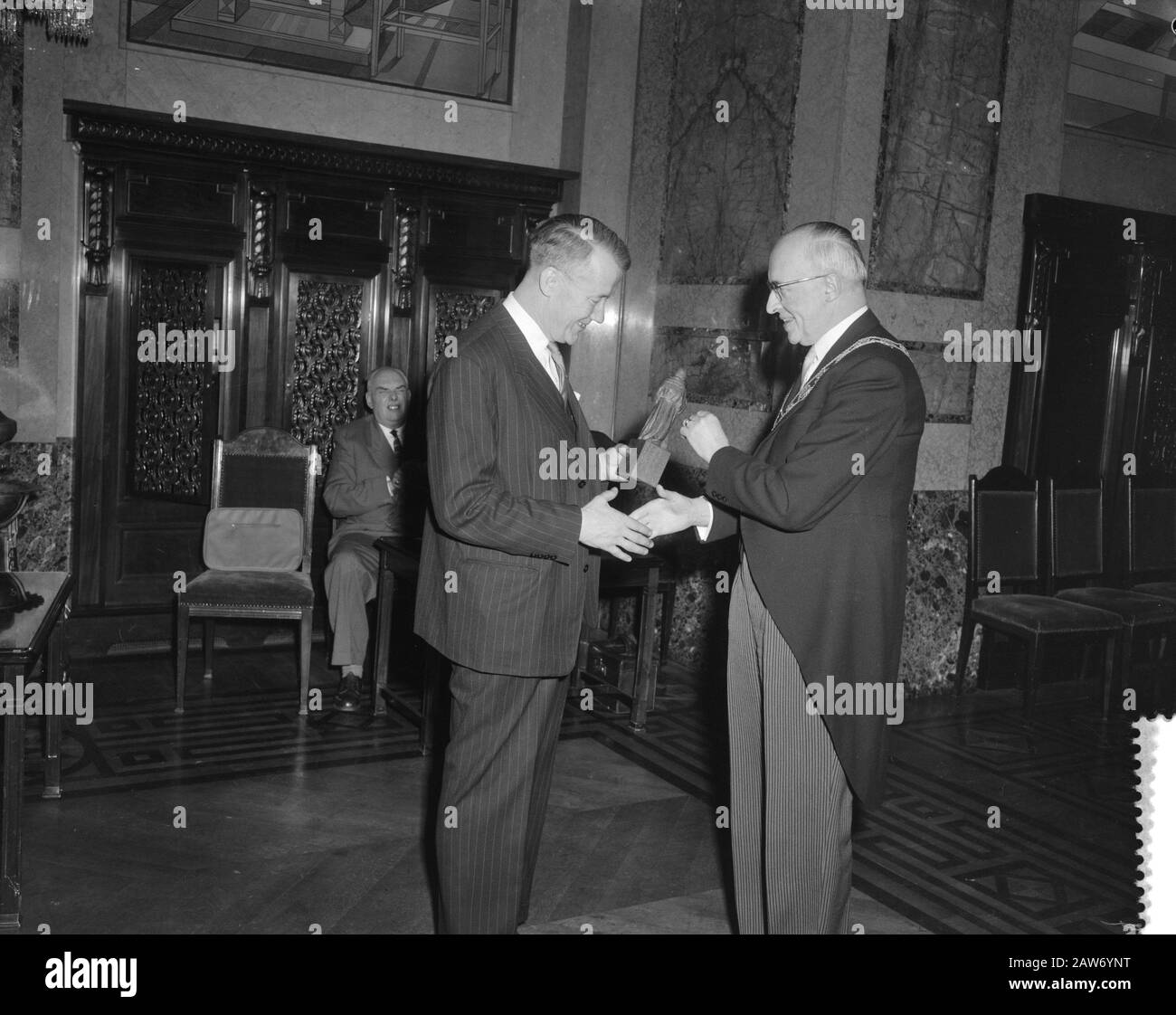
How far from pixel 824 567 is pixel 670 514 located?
46 cm

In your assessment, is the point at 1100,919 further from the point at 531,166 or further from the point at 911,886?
the point at 531,166

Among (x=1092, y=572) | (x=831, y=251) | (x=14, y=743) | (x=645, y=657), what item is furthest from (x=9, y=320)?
(x=1092, y=572)

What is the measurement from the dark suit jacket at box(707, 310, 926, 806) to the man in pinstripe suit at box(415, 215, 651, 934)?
12.6 inches

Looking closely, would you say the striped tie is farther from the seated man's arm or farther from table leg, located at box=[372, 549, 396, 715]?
the seated man's arm

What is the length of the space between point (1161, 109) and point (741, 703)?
729cm

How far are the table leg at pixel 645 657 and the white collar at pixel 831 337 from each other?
2.47 metres

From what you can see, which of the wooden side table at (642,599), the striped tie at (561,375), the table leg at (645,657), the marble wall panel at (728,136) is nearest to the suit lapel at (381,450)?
the wooden side table at (642,599)

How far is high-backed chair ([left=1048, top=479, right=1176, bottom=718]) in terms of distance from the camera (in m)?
5.52

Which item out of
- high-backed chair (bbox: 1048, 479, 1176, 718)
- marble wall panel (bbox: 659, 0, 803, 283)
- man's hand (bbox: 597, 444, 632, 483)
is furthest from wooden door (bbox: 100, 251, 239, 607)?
high-backed chair (bbox: 1048, 479, 1176, 718)

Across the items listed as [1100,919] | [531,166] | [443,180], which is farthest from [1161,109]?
[1100,919]
